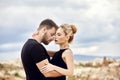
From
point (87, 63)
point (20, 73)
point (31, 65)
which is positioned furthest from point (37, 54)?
point (87, 63)

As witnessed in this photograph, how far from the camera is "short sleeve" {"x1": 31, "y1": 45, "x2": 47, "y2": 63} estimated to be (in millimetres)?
6957

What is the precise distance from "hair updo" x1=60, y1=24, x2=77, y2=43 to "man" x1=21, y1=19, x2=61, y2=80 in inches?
6.2

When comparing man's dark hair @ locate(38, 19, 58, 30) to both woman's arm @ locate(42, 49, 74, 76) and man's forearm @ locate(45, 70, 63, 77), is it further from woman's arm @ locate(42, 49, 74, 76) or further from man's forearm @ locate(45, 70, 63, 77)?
man's forearm @ locate(45, 70, 63, 77)

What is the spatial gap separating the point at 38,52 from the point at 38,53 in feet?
0.06

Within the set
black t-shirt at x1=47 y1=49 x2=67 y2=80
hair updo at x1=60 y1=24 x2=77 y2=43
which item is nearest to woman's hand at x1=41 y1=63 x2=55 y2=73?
black t-shirt at x1=47 y1=49 x2=67 y2=80

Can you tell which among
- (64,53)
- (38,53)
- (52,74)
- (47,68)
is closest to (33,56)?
(38,53)

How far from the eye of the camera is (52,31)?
7.26 m

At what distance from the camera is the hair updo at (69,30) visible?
728 cm

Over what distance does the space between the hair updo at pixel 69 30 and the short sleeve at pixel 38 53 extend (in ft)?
1.85

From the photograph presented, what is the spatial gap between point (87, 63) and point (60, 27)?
89.5ft

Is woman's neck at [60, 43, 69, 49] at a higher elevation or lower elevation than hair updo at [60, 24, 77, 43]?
lower

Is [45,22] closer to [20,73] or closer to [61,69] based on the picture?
[61,69]

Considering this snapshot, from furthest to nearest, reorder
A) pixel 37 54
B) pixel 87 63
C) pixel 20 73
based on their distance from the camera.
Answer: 1. pixel 87 63
2. pixel 20 73
3. pixel 37 54

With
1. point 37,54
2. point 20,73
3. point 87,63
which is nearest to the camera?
point 37,54
